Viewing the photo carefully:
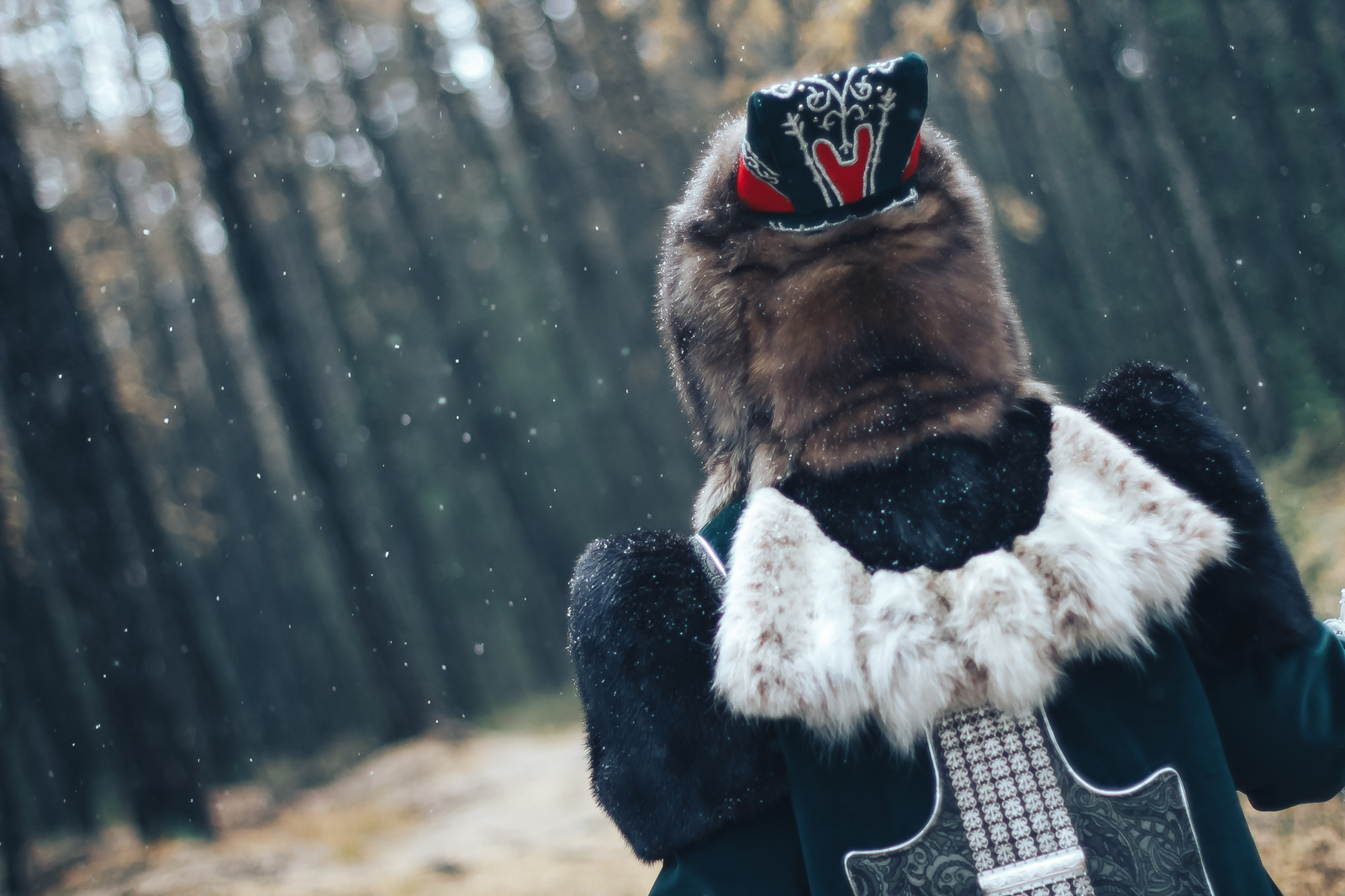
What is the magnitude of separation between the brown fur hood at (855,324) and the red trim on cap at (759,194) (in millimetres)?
26

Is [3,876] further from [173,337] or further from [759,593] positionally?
[173,337]

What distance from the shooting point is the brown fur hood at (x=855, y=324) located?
141 cm

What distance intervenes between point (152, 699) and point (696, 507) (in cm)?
897

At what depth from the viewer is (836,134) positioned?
1.37 meters

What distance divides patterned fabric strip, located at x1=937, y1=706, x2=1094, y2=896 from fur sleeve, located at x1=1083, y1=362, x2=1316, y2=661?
1.10ft

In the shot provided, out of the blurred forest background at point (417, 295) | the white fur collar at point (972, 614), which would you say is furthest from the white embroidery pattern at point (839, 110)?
the blurred forest background at point (417, 295)

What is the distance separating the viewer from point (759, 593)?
130cm

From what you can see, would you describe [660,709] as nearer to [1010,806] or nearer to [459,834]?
[1010,806]

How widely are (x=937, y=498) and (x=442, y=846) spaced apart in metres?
7.20

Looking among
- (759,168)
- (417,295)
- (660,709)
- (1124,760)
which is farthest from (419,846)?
(417,295)

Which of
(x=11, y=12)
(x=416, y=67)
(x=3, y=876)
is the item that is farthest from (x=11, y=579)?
(x=416, y=67)

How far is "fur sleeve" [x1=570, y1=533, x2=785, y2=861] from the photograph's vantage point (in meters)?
1.35

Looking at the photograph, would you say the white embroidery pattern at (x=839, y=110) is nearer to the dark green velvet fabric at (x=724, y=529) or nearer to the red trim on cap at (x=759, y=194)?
the red trim on cap at (x=759, y=194)

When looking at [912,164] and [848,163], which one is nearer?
[848,163]
